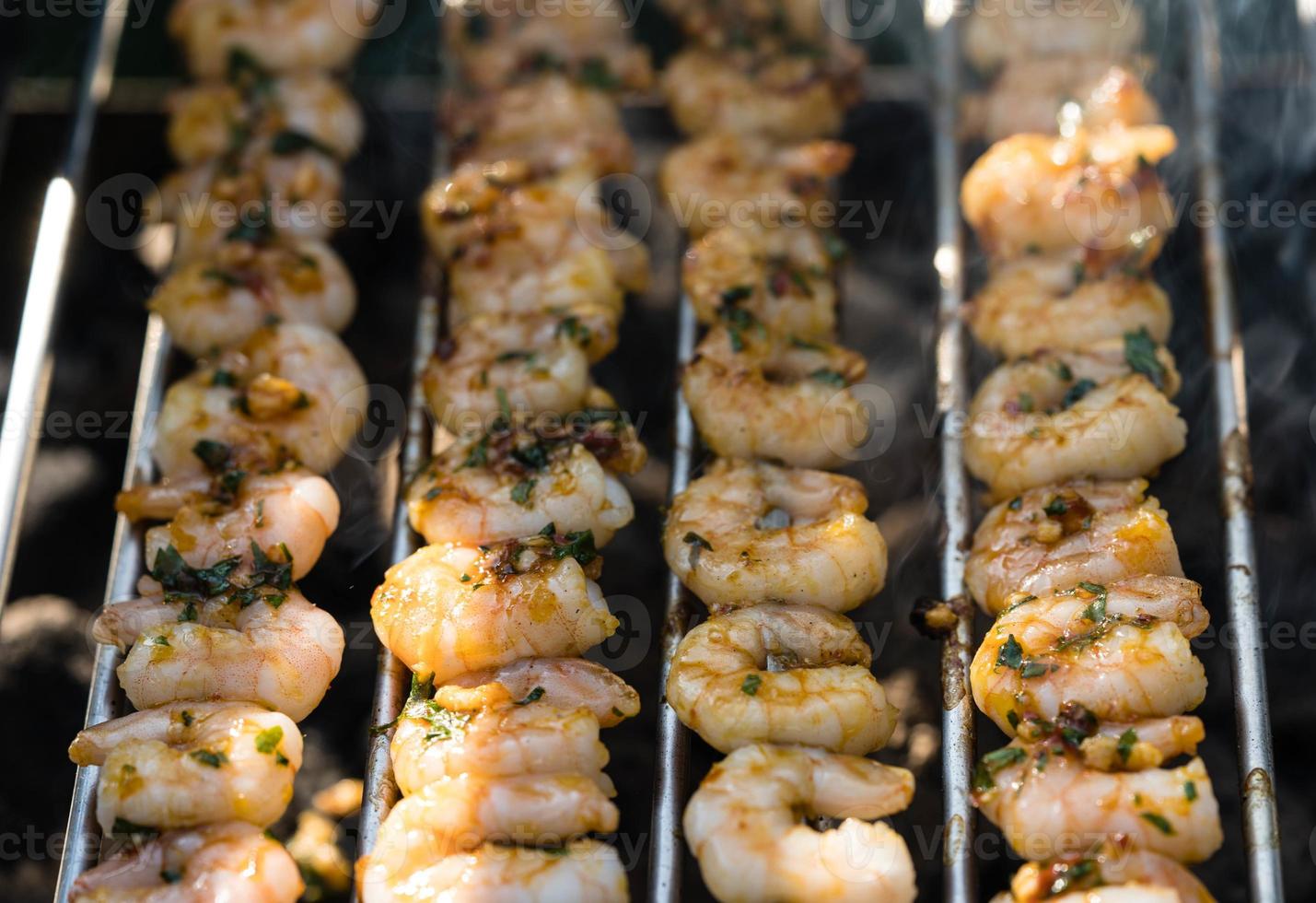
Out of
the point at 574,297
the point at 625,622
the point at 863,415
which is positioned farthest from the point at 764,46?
the point at 625,622

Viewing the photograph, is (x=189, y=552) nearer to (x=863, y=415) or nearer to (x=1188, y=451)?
(x=863, y=415)

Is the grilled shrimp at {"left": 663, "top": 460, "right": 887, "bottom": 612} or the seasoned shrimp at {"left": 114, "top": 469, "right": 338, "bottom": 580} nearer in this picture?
the grilled shrimp at {"left": 663, "top": 460, "right": 887, "bottom": 612}

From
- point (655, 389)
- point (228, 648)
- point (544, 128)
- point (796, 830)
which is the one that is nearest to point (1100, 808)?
point (796, 830)

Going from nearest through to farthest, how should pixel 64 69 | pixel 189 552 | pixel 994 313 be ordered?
1. pixel 189 552
2. pixel 994 313
3. pixel 64 69

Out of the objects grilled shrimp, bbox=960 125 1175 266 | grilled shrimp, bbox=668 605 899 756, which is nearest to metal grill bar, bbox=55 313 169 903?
grilled shrimp, bbox=668 605 899 756

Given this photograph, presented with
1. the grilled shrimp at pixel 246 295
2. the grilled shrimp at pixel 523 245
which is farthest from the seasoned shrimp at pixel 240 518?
the grilled shrimp at pixel 523 245

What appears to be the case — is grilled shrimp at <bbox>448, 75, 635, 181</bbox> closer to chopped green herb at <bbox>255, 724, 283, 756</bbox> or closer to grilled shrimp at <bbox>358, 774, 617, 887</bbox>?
chopped green herb at <bbox>255, 724, 283, 756</bbox>
